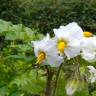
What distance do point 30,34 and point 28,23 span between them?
812 centimetres

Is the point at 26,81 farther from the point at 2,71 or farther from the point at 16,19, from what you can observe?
the point at 16,19

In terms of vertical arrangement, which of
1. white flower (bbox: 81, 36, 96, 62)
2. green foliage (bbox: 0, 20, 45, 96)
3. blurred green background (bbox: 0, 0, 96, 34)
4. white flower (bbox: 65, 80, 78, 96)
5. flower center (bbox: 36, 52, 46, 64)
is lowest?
blurred green background (bbox: 0, 0, 96, 34)

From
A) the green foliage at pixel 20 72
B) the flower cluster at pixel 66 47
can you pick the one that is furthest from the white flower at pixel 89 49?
the green foliage at pixel 20 72

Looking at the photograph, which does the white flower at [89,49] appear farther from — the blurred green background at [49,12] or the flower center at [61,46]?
Answer: the blurred green background at [49,12]

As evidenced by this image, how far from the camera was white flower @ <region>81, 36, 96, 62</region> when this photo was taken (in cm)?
227

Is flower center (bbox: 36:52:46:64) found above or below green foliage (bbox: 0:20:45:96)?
above

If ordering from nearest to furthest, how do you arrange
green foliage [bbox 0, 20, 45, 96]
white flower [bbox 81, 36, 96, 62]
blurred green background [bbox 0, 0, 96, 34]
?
white flower [bbox 81, 36, 96, 62], green foliage [bbox 0, 20, 45, 96], blurred green background [bbox 0, 0, 96, 34]

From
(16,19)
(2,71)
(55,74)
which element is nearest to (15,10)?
(16,19)

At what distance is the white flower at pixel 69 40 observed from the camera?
2.28m

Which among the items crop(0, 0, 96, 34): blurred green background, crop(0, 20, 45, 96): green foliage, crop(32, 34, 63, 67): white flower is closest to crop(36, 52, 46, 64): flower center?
crop(32, 34, 63, 67): white flower

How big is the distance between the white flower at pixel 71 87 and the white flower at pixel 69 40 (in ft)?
0.33

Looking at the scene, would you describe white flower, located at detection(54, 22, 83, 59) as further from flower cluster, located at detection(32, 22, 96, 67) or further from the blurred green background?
the blurred green background

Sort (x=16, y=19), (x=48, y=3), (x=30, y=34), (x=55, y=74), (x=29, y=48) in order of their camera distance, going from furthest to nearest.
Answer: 1. (x=48, y=3)
2. (x=16, y=19)
3. (x=30, y=34)
4. (x=29, y=48)
5. (x=55, y=74)

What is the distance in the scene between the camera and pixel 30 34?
3152mm
